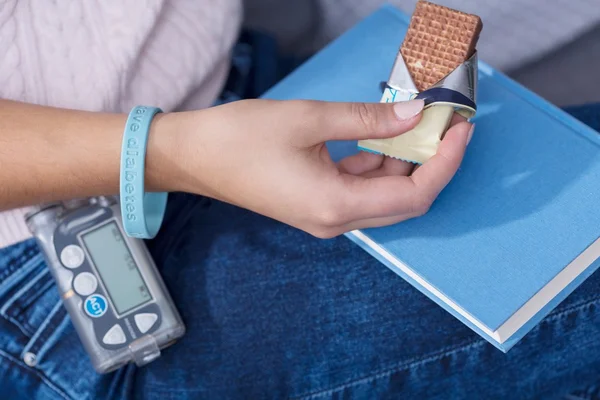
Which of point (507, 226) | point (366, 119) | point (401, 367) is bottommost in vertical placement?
point (401, 367)

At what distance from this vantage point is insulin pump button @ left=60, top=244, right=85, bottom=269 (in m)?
0.71

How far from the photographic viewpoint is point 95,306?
709mm

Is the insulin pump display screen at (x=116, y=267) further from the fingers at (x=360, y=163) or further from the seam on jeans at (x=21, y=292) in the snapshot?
the fingers at (x=360, y=163)

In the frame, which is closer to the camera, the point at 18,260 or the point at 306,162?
the point at 306,162

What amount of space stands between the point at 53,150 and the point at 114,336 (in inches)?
8.4

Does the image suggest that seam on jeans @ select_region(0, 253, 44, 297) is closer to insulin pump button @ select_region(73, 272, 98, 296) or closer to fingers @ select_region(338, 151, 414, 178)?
insulin pump button @ select_region(73, 272, 98, 296)

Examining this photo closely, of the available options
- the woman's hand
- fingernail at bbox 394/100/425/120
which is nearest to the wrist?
the woman's hand

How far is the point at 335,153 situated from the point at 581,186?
256 millimetres

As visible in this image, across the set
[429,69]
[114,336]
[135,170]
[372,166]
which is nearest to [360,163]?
[372,166]

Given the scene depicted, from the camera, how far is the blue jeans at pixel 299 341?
68cm

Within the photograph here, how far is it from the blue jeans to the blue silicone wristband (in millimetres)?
126

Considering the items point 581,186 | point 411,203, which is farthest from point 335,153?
point 581,186

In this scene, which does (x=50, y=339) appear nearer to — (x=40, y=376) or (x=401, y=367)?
(x=40, y=376)

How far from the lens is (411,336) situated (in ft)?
2.22
